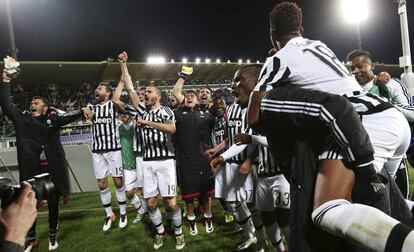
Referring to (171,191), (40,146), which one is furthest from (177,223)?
(40,146)

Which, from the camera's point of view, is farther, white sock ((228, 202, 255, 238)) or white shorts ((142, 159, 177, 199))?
white shorts ((142, 159, 177, 199))

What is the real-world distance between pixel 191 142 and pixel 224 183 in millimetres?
1183

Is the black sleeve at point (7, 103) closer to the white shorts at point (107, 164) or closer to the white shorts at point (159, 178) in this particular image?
the white shorts at point (107, 164)

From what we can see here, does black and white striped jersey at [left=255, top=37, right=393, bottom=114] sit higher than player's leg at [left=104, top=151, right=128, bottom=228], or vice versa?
black and white striped jersey at [left=255, top=37, right=393, bottom=114]

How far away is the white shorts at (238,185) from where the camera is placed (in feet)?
16.6

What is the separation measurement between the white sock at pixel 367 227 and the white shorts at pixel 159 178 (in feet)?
12.4

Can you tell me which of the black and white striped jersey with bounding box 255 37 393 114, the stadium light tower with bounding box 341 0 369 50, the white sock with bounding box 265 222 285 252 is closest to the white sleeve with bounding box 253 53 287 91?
the black and white striped jersey with bounding box 255 37 393 114

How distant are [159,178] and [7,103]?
258cm

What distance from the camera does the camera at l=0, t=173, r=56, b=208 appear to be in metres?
1.70

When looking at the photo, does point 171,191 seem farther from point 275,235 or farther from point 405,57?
point 405,57

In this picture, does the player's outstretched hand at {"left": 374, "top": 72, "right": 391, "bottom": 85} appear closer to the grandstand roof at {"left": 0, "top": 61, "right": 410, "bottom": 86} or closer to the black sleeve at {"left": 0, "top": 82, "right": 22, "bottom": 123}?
the black sleeve at {"left": 0, "top": 82, "right": 22, "bottom": 123}

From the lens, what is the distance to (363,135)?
2.03m

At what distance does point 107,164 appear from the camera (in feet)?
22.4

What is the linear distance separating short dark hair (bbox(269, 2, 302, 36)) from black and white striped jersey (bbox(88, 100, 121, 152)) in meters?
4.72
